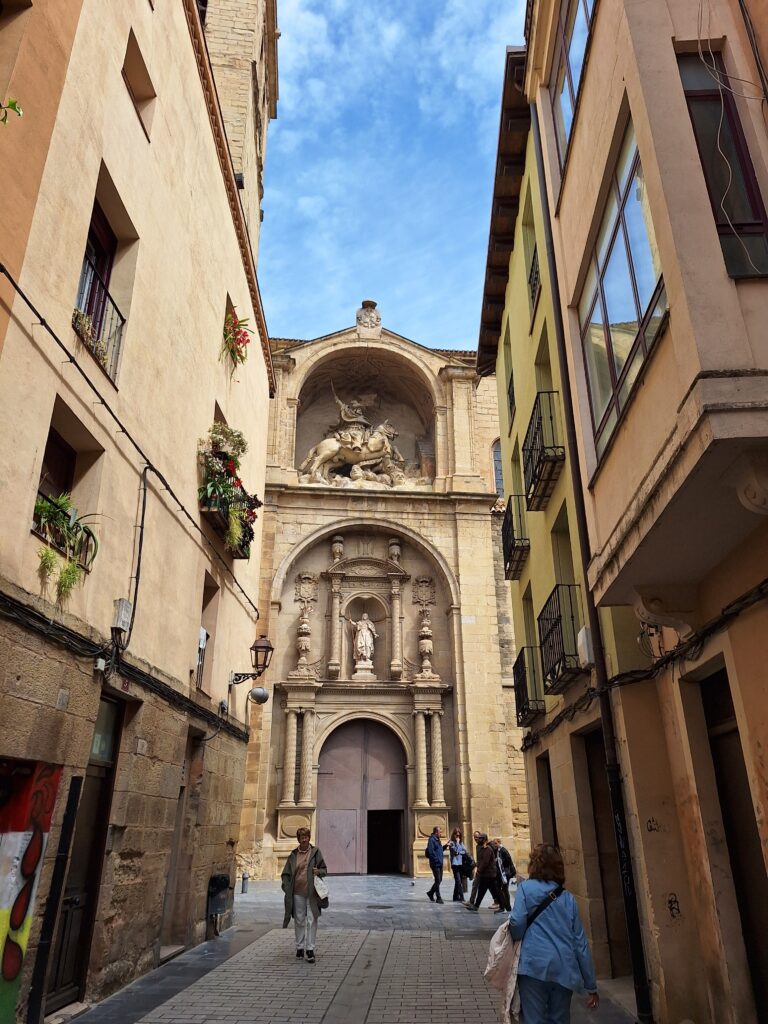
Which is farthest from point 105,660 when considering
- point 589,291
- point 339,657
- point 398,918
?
point 339,657

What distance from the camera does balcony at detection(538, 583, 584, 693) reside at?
27.5 ft

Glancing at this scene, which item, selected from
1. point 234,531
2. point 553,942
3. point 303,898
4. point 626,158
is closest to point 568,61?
point 626,158

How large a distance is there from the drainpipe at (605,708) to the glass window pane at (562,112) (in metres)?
A: 0.53

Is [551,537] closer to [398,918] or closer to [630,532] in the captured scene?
[630,532]

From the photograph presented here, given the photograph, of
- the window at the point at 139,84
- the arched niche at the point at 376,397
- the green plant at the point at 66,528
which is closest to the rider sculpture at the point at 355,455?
the arched niche at the point at 376,397

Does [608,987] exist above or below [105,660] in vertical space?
below

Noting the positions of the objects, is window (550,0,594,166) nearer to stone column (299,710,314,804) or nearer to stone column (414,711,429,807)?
stone column (414,711,429,807)

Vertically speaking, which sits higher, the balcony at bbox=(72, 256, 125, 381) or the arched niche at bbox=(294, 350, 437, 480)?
the arched niche at bbox=(294, 350, 437, 480)

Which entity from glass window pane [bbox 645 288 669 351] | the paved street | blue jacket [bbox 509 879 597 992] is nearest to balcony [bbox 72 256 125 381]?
glass window pane [bbox 645 288 669 351]

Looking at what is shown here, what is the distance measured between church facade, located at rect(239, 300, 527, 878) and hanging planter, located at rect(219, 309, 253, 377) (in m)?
8.91

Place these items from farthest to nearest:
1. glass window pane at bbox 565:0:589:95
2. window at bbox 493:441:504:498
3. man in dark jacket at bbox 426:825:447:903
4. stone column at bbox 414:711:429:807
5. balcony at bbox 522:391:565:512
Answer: window at bbox 493:441:504:498 → stone column at bbox 414:711:429:807 → man in dark jacket at bbox 426:825:447:903 → balcony at bbox 522:391:565:512 → glass window pane at bbox 565:0:589:95

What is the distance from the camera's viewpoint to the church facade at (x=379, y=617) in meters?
18.8

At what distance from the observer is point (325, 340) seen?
2367 cm

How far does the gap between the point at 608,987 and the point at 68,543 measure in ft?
21.6
